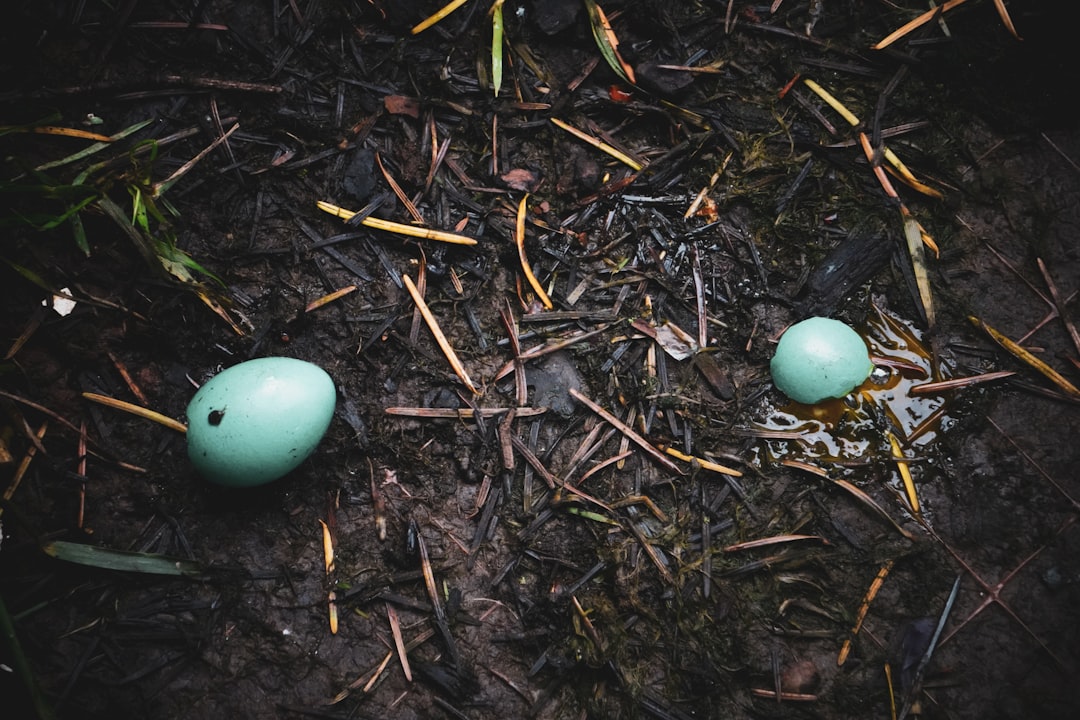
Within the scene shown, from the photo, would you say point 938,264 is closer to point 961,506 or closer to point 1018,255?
point 1018,255

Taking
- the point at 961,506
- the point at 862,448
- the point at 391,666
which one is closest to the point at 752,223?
the point at 862,448

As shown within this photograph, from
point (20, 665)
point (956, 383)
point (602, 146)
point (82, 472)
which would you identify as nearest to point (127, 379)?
point (82, 472)

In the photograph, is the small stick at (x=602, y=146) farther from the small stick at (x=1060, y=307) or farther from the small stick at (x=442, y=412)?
the small stick at (x=1060, y=307)

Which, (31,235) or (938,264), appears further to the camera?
(938,264)

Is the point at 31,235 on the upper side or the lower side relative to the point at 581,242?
upper

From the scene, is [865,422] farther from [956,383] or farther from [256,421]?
[256,421]

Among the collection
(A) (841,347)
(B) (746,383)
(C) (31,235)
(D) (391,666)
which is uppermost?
(C) (31,235)
